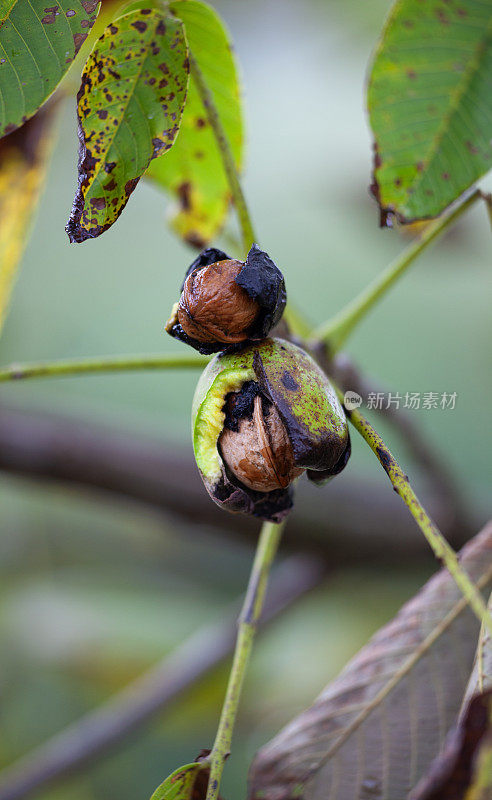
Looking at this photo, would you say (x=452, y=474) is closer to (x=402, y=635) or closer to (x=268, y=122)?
(x=402, y=635)

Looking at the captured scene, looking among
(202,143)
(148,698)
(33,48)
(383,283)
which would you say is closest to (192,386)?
(148,698)

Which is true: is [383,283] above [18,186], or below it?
below

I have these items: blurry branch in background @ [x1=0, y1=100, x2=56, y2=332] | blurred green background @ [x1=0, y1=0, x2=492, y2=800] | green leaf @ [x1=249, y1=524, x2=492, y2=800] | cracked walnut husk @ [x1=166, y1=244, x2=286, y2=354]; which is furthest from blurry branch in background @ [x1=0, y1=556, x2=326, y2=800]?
cracked walnut husk @ [x1=166, y1=244, x2=286, y2=354]

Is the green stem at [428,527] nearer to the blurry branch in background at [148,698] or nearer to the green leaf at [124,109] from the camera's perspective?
the green leaf at [124,109]

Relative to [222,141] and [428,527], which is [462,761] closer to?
[428,527]

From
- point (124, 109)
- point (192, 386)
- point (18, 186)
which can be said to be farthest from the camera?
point (192, 386)

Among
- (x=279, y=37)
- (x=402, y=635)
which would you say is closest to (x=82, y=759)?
(x=402, y=635)
